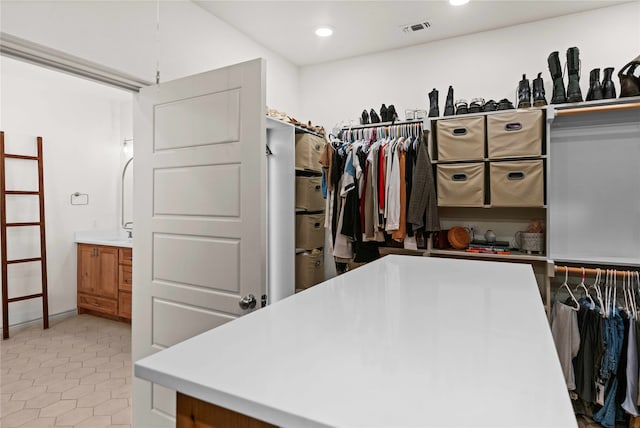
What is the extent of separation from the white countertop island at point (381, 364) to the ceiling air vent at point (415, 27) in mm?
2451

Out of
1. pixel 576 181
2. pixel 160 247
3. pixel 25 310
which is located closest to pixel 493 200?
pixel 576 181

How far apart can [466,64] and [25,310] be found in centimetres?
476

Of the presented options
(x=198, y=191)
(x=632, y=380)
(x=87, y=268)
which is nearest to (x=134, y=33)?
(x=198, y=191)

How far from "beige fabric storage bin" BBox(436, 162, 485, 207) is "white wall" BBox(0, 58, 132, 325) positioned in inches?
144

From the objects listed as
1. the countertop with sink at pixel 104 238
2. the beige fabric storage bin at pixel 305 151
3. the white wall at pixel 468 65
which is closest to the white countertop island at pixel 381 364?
the beige fabric storage bin at pixel 305 151

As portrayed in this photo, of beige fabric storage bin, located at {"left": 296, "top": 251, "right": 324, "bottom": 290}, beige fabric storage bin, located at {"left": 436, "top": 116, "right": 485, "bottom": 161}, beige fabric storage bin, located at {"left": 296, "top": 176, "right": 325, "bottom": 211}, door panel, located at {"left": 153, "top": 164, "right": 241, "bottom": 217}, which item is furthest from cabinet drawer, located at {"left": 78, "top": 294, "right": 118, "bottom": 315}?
beige fabric storage bin, located at {"left": 436, "top": 116, "right": 485, "bottom": 161}

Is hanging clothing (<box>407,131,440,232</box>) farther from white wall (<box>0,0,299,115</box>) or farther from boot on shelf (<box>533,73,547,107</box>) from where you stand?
white wall (<box>0,0,299,115</box>)

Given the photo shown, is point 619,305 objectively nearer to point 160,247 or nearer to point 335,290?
point 335,290

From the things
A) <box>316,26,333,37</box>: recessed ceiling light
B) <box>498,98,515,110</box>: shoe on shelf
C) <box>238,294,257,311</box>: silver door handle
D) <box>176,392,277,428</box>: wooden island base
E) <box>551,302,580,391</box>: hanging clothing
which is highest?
<box>316,26,333,37</box>: recessed ceiling light

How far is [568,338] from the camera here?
2318mm

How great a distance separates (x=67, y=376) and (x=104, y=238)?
206 cm

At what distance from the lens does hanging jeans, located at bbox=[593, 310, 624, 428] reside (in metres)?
2.17

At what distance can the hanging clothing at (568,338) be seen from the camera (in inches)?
90.5

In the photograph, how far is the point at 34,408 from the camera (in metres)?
2.33
